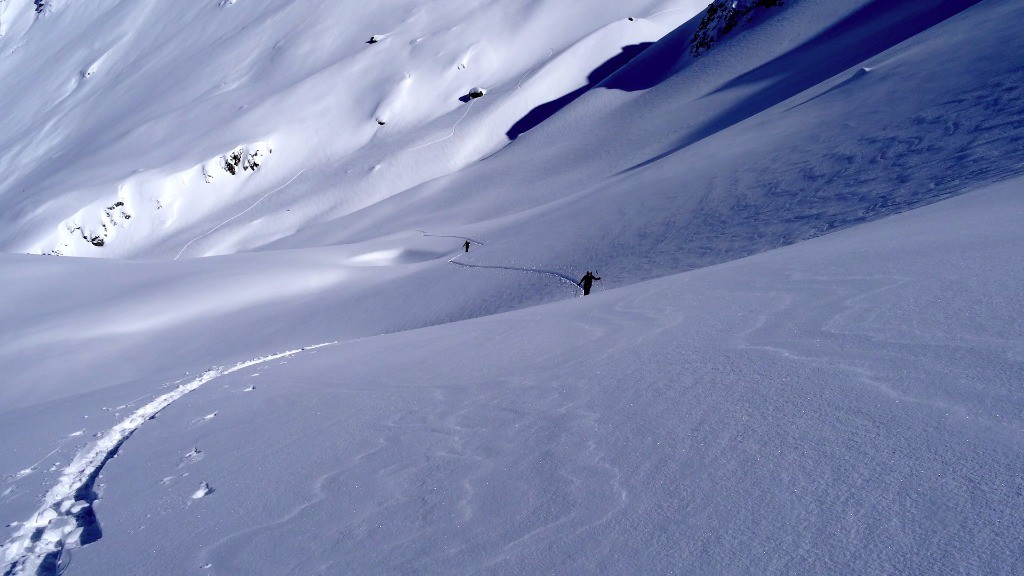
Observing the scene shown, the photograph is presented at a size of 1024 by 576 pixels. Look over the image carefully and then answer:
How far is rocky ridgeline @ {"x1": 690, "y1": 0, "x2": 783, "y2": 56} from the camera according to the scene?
34812 millimetres

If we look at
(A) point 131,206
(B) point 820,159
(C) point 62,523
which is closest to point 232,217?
(A) point 131,206

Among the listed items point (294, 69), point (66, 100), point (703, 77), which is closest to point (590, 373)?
point (703, 77)

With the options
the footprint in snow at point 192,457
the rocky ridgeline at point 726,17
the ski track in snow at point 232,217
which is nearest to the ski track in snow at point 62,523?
the footprint in snow at point 192,457

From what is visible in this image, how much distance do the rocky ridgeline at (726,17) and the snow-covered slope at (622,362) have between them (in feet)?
8.56

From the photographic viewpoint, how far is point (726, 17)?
3516cm

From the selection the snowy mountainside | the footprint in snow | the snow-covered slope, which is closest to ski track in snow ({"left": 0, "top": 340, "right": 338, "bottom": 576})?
the snow-covered slope

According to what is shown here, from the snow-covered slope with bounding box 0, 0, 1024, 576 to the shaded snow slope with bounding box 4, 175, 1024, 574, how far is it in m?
0.02

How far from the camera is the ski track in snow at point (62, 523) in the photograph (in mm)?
3078

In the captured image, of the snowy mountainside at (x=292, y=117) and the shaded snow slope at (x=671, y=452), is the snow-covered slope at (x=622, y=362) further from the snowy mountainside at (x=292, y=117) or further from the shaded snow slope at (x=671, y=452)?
the snowy mountainside at (x=292, y=117)

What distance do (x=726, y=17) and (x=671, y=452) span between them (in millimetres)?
38055

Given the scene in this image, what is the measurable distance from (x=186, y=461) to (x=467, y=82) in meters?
48.5

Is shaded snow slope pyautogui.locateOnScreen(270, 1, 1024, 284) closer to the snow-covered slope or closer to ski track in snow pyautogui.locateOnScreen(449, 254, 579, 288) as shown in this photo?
the snow-covered slope

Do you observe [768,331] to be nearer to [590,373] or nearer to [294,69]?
[590,373]

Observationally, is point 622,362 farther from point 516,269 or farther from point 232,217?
point 232,217
